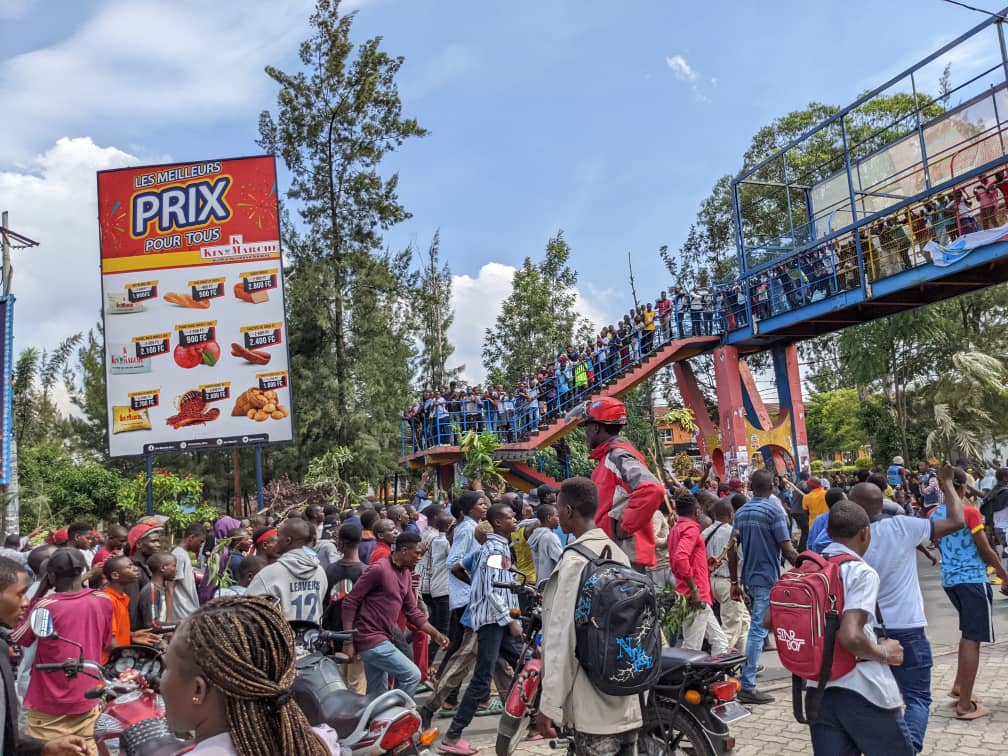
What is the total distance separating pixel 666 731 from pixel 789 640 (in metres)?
1.18

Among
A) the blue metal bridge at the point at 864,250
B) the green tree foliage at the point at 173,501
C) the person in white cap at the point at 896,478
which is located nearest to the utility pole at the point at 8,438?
the green tree foliage at the point at 173,501

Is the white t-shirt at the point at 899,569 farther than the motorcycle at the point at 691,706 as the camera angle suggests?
Yes

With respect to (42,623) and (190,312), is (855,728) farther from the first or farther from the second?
(190,312)

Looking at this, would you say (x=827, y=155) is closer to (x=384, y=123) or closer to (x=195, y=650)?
(x=384, y=123)

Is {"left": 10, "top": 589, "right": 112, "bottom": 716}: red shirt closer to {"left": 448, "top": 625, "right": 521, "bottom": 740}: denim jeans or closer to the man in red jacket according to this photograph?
{"left": 448, "top": 625, "right": 521, "bottom": 740}: denim jeans

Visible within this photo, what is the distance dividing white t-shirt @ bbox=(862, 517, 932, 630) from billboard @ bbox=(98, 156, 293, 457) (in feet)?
46.3

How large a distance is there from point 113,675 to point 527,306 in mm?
31776

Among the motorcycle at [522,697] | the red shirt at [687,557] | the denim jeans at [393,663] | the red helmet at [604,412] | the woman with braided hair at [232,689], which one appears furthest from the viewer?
the red shirt at [687,557]

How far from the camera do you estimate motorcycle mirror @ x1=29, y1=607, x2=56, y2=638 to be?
4117 mm

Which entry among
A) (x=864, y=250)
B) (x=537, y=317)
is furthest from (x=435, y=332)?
(x=864, y=250)

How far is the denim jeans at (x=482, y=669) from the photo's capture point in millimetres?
5508

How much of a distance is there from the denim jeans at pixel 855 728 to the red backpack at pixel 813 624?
64mm

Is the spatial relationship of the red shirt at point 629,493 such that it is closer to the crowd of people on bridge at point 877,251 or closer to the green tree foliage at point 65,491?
the crowd of people on bridge at point 877,251

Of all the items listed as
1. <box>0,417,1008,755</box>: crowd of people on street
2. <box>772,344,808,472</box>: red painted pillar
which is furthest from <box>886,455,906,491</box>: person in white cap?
<box>0,417,1008,755</box>: crowd of people on street
